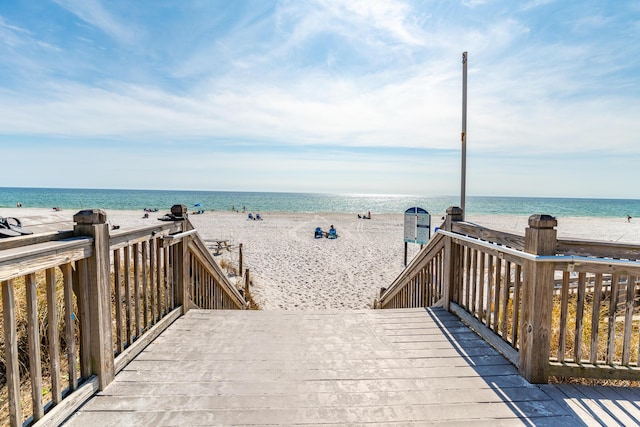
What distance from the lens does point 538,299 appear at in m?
2.49

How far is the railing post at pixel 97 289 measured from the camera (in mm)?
2273

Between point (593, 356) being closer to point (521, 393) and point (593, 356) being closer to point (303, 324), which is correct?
Answer: point (521, 393)

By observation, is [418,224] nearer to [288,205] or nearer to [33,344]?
[33,344]

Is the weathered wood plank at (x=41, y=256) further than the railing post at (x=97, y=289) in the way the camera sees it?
No

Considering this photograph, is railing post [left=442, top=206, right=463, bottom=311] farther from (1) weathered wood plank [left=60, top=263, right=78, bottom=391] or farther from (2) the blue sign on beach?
(2) the blue sign on beach

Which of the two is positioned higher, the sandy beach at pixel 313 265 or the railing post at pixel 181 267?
the railing post at pixel 181 267

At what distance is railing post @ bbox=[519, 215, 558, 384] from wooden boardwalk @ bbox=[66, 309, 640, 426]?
15cm

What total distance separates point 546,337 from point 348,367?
56.7 inches

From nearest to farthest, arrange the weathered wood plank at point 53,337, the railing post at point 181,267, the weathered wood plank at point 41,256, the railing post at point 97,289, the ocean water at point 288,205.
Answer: the weathered wood plank at point 41,256 → the weathered wood plank at point 53,337 → the railing post at point 97,289 → the railing post at point 181,267 → the ocean water at point 288,205

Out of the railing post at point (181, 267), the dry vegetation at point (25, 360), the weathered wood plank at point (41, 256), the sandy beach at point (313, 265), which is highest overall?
the weathered wood plank at point (41, 256)

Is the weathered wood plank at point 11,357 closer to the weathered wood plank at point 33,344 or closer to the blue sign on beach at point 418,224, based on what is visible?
the weathered wood plank at point 33,344

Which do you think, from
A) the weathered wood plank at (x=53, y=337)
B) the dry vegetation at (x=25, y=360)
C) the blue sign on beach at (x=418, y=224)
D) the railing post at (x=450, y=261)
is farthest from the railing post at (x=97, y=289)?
the blue sign on beach at (x=418, y=224)

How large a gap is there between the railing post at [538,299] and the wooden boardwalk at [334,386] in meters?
0.15

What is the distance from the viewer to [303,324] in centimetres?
371
